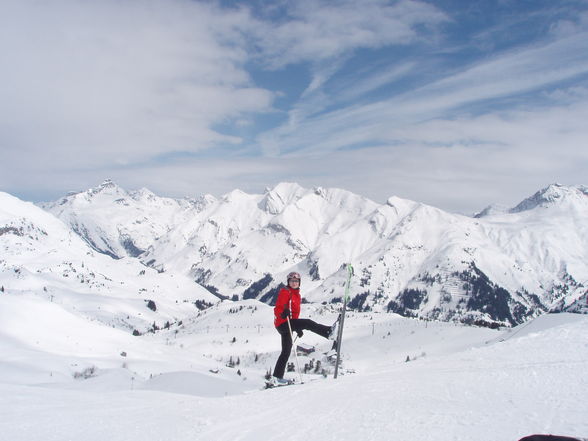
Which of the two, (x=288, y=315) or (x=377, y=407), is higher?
(x=288, y=315)

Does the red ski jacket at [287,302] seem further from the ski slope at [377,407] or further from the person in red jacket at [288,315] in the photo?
the ski slope at [377,407]

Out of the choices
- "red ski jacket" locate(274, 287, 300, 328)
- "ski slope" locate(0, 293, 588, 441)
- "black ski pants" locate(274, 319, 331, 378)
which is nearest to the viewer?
"ski slope" locate(0, 293, 588, 441)

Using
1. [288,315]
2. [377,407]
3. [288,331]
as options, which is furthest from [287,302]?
[377,407]

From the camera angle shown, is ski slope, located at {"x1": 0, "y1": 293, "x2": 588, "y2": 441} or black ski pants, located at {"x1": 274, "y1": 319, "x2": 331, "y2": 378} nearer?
ski slope, located at {"x1": 0, "y1": 293, "x2": 588, "y2": 441}

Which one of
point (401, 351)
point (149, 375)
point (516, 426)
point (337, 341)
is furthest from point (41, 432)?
point (401, 351)

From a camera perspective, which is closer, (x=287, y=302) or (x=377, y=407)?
(x=377, y=407)

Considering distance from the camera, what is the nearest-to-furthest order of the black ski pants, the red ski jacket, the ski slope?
the ski slope → the red ski jacket → the black ski pants

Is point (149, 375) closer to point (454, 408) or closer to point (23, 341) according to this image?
point (23, 341)

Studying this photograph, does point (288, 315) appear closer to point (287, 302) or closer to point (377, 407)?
point (287, 302)

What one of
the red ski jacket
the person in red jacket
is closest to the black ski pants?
the person in red jacket

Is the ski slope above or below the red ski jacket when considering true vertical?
below

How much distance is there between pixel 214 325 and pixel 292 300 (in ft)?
575

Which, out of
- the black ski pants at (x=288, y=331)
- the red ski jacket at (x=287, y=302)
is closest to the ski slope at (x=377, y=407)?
the black ski pants at (x=288, y=331)

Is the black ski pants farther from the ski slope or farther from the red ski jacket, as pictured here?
the ski slope
